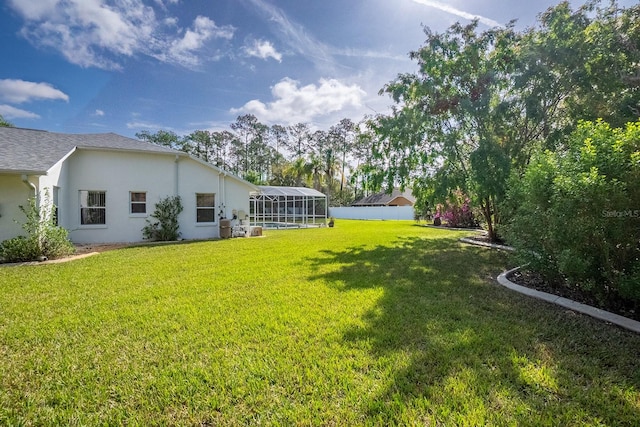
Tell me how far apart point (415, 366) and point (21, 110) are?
26.3 m

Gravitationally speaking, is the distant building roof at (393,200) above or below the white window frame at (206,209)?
above

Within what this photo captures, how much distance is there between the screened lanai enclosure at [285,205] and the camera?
23266mm

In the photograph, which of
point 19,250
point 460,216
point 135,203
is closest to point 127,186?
point 135,203

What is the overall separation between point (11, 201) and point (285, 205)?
54.6ft

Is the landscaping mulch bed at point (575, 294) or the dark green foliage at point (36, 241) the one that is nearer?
the landscaping mulch bed at point (575, 294)

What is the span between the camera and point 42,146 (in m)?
11.4

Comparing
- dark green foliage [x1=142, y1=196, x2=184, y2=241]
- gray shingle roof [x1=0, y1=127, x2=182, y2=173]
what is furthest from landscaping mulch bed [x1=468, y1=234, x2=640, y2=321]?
gray shingle roof [x1=0, y1=127, x2=182, y2=173]

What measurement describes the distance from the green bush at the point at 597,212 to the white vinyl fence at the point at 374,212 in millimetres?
30796

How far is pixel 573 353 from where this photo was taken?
3.21 meters

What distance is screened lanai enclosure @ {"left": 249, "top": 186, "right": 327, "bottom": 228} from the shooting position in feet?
76.3

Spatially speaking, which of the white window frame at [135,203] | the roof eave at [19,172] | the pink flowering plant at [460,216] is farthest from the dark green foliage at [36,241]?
the pink flowering plant at [460,216]

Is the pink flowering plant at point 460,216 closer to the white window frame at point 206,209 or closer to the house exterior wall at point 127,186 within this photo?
the white window frame at point 206,209

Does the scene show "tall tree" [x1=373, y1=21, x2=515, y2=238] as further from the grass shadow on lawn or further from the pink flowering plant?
the grass shadow on lawn

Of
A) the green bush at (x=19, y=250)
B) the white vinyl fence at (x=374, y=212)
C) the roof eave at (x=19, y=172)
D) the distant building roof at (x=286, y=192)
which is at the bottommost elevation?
the green bush at (x=19, y=250)
